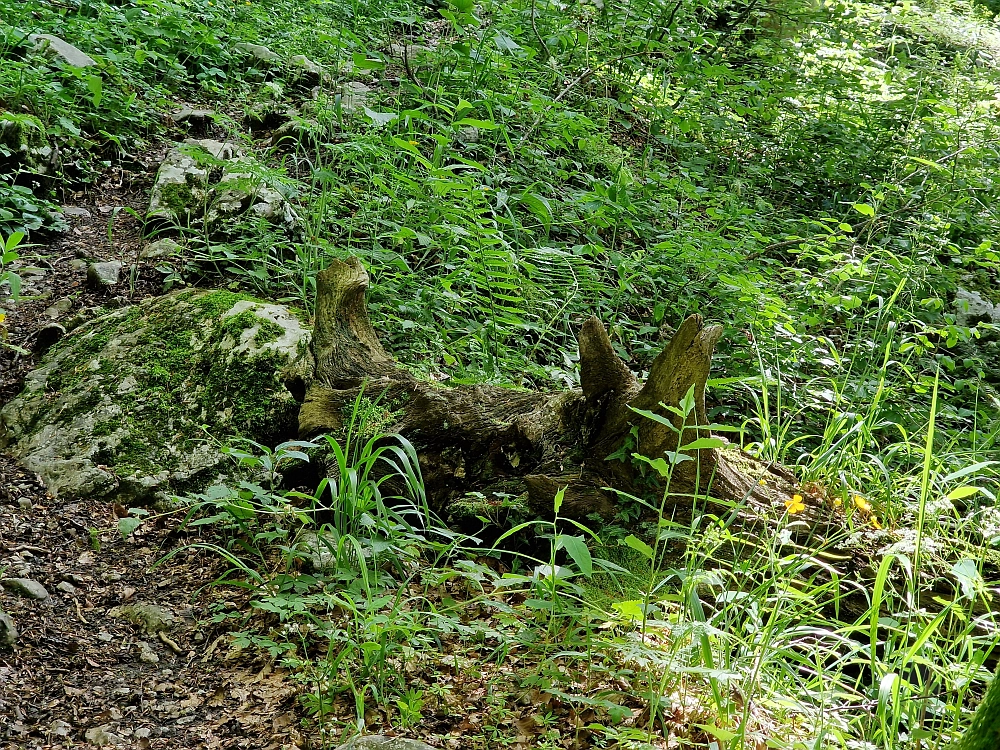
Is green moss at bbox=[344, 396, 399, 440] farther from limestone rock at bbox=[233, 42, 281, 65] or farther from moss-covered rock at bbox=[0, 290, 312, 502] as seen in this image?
limestone rock at bbox=[233, 42, 281, 65]

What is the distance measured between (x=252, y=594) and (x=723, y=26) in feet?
27.2

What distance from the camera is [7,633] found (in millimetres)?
2361

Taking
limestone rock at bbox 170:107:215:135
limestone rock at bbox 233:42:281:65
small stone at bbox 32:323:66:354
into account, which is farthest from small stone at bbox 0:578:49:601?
limestone rock at bbox 233:42:281:65

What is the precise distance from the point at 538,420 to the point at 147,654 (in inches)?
65.6

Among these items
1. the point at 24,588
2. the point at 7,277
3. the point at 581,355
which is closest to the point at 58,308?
the point at 7,277

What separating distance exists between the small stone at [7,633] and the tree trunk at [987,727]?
2.62 m

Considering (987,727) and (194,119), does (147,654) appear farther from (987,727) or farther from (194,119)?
(194,119)

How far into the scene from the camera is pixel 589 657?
7.43 feet

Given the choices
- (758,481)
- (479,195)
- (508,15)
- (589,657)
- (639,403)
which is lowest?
(589,657)

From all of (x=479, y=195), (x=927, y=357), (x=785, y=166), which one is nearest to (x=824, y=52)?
(x=785, y=166)

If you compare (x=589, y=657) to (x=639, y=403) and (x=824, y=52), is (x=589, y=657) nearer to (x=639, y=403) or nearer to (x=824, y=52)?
(x=639, y=403)

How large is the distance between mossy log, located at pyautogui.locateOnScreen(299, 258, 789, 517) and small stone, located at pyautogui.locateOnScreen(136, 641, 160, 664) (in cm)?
104

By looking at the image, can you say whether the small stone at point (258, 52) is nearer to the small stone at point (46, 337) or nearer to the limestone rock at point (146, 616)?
the small stone at point (46, 337)

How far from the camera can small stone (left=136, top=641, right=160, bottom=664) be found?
244 centimetres
